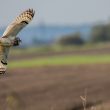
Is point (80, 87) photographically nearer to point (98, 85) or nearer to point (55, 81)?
point (98, 85)

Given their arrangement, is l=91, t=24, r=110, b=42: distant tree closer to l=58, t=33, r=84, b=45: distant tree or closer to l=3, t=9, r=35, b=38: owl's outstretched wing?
l=58, t=33, r=84, b=45: distant tree

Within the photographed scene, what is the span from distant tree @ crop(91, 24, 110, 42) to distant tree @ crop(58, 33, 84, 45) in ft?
6.38

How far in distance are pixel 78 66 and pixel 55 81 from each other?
9.12 m

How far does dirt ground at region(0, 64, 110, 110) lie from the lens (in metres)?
21.2

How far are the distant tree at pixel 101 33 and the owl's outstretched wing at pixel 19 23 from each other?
67037 mm

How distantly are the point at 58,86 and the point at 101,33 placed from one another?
52524mm

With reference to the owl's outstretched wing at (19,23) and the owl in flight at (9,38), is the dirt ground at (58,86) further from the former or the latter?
the owl in flight at (9,38)

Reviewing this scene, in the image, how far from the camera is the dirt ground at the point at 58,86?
21156mm

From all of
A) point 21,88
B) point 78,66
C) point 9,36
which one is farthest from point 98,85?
point 9,36

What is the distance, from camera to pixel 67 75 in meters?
32.9

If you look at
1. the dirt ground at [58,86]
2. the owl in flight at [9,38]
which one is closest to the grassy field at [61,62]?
the dirt ground at [58,86]

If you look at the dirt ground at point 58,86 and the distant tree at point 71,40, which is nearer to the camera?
the dirt ground at point 58,86

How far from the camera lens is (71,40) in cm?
7512

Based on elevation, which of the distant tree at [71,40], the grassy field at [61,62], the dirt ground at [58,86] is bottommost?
the dirt ground at [58,86]
